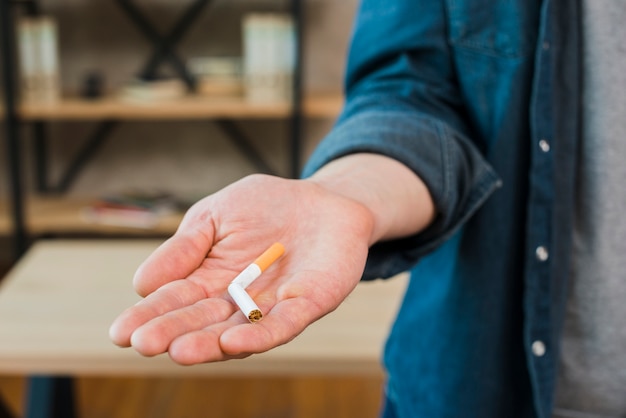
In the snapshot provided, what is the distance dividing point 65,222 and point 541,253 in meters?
2.24

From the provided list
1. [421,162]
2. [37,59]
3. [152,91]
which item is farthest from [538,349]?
[37,59]

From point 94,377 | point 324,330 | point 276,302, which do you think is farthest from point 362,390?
point 276,302

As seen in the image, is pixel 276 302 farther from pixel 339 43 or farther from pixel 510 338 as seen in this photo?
pixel 339 43

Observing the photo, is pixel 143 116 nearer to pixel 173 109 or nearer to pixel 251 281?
pixel 173 109

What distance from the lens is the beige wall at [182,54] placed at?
290 cm

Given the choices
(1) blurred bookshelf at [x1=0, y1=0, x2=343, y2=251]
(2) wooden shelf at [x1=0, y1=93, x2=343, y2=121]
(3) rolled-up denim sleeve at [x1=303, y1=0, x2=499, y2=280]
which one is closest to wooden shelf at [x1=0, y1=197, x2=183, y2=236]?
(1) blurred bookshelf at [x1=0, y1=0, x2=343, y2=251]

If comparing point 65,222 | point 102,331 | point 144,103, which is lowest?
point 65,222

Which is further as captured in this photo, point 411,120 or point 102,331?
point 102,331

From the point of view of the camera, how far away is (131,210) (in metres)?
2.78

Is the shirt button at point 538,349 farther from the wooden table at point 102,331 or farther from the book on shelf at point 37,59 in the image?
the book on shelf at point 37,59

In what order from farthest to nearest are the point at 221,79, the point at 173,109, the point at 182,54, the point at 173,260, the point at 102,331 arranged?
the point at 182,54, the point at 221,79, the point at 173,109, the point at 102,331, the point at 173,260

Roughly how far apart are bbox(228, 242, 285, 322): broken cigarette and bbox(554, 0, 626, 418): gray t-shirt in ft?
1.14

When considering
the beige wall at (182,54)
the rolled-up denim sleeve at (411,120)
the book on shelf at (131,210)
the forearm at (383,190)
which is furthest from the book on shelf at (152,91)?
the forearm at (383,190)

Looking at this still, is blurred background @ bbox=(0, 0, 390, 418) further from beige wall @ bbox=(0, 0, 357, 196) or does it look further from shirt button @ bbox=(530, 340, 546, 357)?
shirt button @ bbox=(530, 340, 546, 357)
